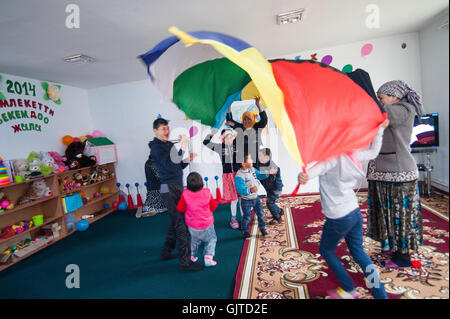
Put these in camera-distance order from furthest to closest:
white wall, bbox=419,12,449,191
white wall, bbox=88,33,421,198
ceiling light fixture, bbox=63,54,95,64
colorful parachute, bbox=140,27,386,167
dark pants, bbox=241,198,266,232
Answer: white wall, bbox=88,33,421,198 → ceiling light fixture, bbox=63,54,95,64 → dark pants, bbox=241,198,266,232 → white wall, bbox=419,12,449,191 → colorful parachute, bbox=140,27,386,167

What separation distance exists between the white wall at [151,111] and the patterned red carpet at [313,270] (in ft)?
5.74

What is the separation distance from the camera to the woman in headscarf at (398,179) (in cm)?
164

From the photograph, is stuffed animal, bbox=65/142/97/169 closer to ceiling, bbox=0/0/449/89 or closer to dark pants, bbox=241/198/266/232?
ceiling, bbox=0/0/449/89

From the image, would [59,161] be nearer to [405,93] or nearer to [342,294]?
[342,294]

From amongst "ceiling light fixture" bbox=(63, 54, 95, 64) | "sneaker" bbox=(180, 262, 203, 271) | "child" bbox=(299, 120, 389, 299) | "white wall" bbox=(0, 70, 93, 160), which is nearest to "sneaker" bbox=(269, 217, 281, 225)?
"sneaker" bbox=(180, 262, 203, 271)

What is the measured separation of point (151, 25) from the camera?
237cm

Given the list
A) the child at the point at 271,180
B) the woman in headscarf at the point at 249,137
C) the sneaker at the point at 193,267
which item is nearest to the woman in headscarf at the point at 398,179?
the child at the point at 271,180

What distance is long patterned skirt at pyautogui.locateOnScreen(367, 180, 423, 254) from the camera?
173cm

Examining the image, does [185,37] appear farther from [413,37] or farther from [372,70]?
[413,37]

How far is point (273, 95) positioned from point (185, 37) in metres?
0.59

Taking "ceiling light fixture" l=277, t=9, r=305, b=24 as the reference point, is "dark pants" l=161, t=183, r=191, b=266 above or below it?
below

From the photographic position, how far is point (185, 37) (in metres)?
1.17

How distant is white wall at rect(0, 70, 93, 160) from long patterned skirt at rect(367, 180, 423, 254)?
455 cm

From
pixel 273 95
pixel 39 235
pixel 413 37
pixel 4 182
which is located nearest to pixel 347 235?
pixel 273 95
